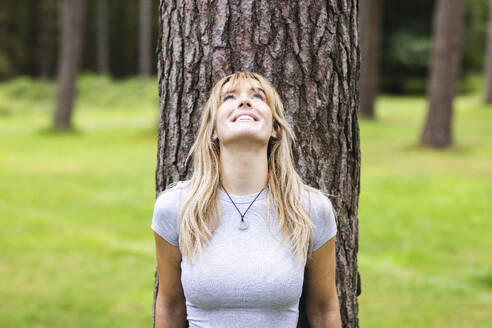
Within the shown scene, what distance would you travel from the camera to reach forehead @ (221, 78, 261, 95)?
8.09 ft

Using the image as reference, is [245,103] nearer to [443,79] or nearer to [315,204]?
[315,204]

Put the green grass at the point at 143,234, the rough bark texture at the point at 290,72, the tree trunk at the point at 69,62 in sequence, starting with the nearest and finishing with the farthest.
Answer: the rough bark texture at the point at 290,72
the green grass at the point at 143,234
the tree trunk at the point at 69,62

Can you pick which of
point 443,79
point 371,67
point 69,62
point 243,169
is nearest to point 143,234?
point 243,169

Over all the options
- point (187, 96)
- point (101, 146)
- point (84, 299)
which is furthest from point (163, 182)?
point (101, 146)

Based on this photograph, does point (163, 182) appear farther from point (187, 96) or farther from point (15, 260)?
point (15, 260)

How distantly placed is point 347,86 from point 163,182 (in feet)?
3.31

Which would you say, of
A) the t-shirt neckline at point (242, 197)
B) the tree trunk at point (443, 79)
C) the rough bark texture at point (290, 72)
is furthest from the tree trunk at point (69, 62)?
the t-shirt neckline at point (242, 197)

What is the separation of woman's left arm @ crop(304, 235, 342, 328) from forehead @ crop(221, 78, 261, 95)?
707 mm

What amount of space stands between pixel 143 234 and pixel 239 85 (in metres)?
6.47

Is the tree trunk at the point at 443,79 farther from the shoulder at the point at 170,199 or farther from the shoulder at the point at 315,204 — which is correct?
the shoulder at the point at 170,199

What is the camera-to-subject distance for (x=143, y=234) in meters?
8.63

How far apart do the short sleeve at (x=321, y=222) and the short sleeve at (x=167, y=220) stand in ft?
1.79

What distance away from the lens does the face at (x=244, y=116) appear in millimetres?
2311

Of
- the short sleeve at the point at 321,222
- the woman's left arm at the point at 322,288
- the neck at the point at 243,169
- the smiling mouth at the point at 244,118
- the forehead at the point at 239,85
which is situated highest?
the forehead at the point at 239,85
